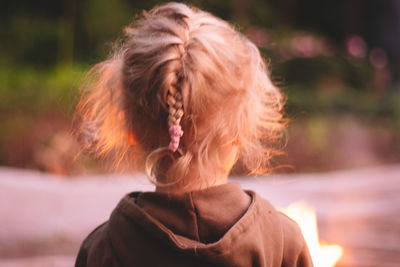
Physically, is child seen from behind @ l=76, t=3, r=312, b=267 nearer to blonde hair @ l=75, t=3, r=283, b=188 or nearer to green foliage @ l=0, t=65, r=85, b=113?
blonde hair @ l=75, t=3, r=283, b=188

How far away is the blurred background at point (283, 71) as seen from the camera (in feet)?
19.0

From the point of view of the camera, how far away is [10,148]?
18.4ft

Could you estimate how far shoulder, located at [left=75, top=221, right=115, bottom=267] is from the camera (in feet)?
4.67

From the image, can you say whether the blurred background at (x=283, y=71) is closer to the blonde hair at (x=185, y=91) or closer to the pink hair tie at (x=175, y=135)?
the blonde hair at (x=185, y=91)

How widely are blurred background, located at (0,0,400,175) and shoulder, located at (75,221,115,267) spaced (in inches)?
111

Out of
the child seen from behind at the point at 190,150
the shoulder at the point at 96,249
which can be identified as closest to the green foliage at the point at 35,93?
the shoulder at the point at 96,249

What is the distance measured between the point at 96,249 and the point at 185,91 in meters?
0.52

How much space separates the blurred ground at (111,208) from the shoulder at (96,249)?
178cm

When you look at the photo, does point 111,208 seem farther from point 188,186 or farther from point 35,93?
point 188,186

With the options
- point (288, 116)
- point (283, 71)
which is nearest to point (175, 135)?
point (288, 116)

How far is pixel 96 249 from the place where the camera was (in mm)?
1444

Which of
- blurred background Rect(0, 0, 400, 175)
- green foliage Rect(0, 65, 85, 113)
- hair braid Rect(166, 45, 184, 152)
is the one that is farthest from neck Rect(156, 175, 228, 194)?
green foliage Rect(0, 65, 85, 113)

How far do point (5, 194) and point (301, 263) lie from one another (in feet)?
12.0

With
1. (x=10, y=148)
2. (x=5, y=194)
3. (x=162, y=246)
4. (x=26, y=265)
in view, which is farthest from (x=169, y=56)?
(x=10, y=148)
